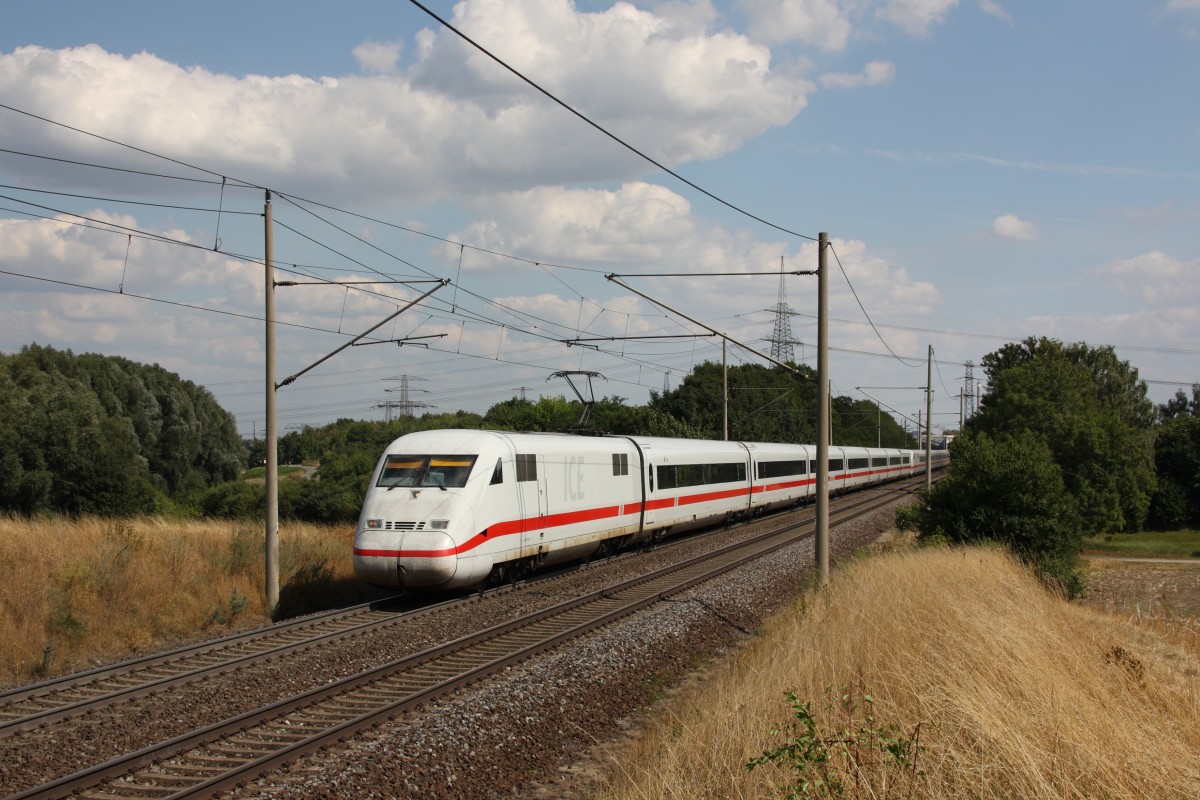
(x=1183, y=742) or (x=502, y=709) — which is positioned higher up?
(x=1183, y=742)

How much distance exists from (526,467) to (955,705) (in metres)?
11.7

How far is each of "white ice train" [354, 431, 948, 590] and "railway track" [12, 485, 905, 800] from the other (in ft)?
5.90

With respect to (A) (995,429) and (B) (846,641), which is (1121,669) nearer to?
(B) (846,641)

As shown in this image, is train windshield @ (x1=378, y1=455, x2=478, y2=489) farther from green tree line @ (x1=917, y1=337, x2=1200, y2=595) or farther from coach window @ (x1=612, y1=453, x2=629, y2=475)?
green tree line @ (x1=917, y1=337, x2=1200, y2=595)

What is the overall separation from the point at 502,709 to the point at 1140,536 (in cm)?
6080

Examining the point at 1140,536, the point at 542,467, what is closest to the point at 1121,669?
the point at 542,467

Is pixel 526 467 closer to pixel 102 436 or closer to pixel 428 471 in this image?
pixel 428 471

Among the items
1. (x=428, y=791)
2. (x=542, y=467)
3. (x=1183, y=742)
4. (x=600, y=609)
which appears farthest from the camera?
(x=542, y=467)

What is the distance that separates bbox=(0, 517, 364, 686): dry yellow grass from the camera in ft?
40.6

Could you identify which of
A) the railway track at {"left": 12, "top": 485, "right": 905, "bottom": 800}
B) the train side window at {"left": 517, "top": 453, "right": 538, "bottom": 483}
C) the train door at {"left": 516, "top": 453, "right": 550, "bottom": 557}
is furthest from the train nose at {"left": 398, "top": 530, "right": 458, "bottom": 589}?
the train side window at {"left": 517, "top": 453, "right": 538, "bottom": 483}

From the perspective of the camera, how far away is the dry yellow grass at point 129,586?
487 inches

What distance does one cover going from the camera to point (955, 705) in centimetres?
682

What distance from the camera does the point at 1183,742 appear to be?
6676mm

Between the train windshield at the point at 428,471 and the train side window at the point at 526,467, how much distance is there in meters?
1.24
